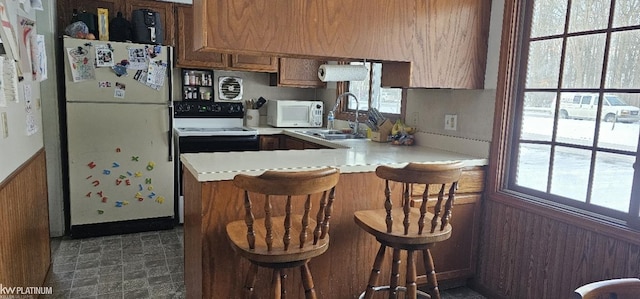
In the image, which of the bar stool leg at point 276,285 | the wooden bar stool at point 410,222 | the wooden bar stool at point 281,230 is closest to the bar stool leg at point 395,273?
the wooden bar stool at point 410,222

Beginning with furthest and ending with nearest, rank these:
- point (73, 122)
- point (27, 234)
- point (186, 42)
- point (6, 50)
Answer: point (186, 42) < point (73, 122) < point (27, 234) < point (6, 50)

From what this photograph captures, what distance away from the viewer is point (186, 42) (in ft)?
12.7

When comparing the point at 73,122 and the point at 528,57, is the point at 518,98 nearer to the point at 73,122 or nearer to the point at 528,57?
the point at 528,57

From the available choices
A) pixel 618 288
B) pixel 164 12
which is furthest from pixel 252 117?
pixel 618 288

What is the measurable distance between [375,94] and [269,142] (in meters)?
1.15

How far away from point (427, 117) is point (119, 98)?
2461 millimetres

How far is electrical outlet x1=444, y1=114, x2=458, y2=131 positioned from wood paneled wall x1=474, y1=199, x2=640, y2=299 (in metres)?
0.55

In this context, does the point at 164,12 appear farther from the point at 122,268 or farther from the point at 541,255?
the point at 541,255

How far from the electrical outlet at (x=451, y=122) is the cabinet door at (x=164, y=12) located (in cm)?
255

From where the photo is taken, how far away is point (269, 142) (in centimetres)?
414

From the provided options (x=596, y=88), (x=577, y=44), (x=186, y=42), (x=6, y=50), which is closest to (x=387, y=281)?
(x=596, y=88)

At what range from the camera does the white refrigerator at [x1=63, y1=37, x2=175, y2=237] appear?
10.7ft

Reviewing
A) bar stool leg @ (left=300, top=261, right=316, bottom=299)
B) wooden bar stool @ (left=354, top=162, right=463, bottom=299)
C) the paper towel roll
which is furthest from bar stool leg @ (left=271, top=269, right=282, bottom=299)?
the paper towel roll

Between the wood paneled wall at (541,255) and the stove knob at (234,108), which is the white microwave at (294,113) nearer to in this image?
the stove knob at (234,108)
